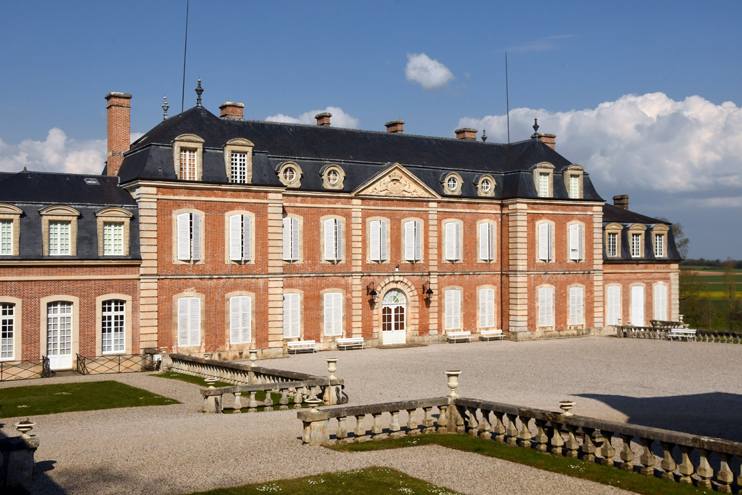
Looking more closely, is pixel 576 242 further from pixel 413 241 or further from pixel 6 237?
pixel 6 237

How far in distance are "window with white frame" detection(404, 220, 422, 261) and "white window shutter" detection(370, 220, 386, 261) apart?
1279 mm

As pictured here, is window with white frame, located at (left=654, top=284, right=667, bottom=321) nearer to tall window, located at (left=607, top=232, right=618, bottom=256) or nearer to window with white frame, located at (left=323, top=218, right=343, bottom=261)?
tall window, located at (left=607, top=232, right=618, bottom=256)

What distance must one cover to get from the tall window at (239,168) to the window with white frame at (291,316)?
183 inches

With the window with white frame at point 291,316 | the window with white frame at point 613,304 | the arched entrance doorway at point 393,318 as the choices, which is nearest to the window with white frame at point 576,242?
the window with white frame at point 613,304

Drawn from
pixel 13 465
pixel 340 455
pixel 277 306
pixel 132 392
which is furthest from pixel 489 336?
pixel 13 465

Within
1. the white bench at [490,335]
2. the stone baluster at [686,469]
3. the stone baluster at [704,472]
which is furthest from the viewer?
the white bench at [490,335]

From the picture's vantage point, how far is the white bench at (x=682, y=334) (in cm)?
3422

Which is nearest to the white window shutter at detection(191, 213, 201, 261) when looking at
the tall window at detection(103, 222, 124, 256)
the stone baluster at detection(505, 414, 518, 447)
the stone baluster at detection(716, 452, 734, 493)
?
the tall window at detection(103, 222, 124, 256)

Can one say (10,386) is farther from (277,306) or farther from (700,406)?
(700,406)

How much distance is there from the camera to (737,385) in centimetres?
2145

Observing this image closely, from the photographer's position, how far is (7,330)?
2361cm

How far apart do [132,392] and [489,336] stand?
18005 millimetres

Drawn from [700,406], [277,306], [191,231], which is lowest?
[700,406]

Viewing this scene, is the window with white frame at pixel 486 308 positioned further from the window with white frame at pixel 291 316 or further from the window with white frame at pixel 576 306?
the window with white frame at pixel 291 316
